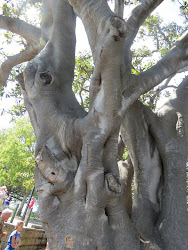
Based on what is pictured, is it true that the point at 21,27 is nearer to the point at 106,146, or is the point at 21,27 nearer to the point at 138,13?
the point at 138,13

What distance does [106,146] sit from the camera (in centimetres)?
299

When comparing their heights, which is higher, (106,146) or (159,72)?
(159,72)

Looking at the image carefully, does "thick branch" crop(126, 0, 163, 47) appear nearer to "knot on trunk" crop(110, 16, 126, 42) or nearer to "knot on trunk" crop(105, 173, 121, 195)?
"knot on trunk" crop(110, 16, 126, 42)

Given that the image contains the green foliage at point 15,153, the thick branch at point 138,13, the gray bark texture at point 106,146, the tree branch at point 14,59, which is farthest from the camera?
the green foliage at point 15,153

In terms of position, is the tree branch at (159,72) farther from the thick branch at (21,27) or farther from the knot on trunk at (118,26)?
the thick branch at (21,27)

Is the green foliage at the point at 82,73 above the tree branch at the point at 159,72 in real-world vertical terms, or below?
above

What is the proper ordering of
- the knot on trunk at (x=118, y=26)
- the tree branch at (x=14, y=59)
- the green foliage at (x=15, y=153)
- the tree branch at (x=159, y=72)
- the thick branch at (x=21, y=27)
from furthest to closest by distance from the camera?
the green foliage at (x=15, y=153)
the tree branch at (x=14, y=59)
the thick branch at (x=21, y=27)
the tree branch at (x=159, y=72)
the knot on trunk at (x=118, y=26)

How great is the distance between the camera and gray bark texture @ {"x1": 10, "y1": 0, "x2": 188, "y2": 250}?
2613mm

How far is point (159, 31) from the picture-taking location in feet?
31.0

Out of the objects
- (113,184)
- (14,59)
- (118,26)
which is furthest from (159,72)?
(14,59)

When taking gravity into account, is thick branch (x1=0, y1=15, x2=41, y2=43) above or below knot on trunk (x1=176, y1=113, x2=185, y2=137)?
above

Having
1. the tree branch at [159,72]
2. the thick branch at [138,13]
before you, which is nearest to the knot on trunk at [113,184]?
the tree branch at [159,72]

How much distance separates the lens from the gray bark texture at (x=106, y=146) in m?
2.61

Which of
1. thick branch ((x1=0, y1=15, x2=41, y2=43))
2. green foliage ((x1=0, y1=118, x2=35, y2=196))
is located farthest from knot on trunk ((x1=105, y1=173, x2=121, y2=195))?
green foliage ((x1=0, y1=118, x2=35, y2=196))
